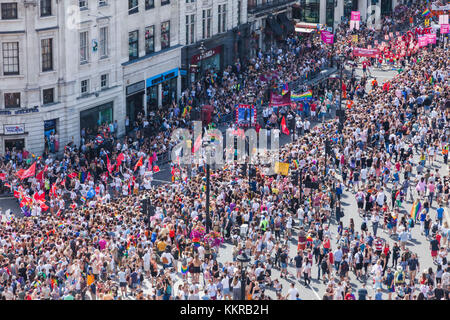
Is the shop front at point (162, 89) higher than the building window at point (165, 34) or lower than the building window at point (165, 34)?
lower

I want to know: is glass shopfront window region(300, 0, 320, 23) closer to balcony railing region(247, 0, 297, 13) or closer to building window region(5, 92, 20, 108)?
balcony railing region(247, 0, 297, 13)

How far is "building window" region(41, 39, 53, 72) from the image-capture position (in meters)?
52.8

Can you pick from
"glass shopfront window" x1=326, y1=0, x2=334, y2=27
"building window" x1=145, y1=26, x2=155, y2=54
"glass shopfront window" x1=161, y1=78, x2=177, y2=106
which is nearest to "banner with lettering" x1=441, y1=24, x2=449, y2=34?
"glass shopfront window" x1=326, y1=0, x2=334, y2=27

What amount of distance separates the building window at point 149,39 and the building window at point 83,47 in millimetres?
7279

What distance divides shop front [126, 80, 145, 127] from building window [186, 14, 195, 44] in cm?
691

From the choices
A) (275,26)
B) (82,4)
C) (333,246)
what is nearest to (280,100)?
(82,4)

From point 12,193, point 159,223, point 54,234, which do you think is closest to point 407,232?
point 159,223

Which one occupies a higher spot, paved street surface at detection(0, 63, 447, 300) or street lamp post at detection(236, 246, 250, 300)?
street lamp post at detection(236, 246, 250, 300)

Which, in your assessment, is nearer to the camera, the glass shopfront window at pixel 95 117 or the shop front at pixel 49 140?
the shop front at pixel 49 140

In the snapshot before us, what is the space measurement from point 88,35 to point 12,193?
1196cm

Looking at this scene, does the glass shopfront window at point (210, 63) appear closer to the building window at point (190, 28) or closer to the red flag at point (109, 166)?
the building window at point (190, 28)

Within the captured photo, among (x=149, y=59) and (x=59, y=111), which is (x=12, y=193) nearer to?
(x=59, y=111)

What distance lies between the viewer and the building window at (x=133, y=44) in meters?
60.3

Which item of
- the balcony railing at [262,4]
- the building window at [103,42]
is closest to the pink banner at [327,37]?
the balcony railing at [262,4]
